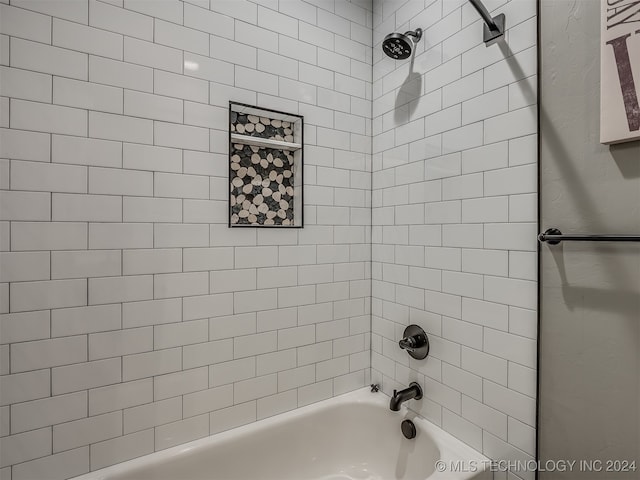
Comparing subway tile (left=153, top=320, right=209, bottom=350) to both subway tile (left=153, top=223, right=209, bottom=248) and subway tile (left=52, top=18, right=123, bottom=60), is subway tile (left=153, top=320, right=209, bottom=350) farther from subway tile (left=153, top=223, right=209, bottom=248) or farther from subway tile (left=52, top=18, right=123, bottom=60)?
subway tile (left=52, top=18, right=123, bottom=60)

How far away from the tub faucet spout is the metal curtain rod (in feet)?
3.02

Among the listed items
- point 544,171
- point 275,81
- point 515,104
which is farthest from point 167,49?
point 544,171

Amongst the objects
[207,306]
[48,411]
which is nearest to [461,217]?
[207,306]

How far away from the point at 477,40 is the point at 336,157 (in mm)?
801

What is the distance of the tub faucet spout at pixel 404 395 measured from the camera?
1.54 meters

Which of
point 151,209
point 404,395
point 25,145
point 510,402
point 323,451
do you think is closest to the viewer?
point 25,145

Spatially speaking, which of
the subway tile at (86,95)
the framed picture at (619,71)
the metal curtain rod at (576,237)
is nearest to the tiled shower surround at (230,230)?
the subway tile at (86,95)

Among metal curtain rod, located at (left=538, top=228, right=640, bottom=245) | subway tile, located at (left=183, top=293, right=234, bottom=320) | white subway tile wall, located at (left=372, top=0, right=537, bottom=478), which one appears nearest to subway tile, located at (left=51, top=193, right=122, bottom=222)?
subway tile, located at (left=183, top=293, right=234, bottom=320)

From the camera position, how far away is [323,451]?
171 cm

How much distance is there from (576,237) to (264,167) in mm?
1276

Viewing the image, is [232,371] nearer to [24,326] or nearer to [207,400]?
[207,400]

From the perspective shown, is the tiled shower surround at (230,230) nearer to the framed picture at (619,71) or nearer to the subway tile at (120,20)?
the subway tile at (120,20)

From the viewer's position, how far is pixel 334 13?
5.89 ft

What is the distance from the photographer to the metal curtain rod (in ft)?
3.02
